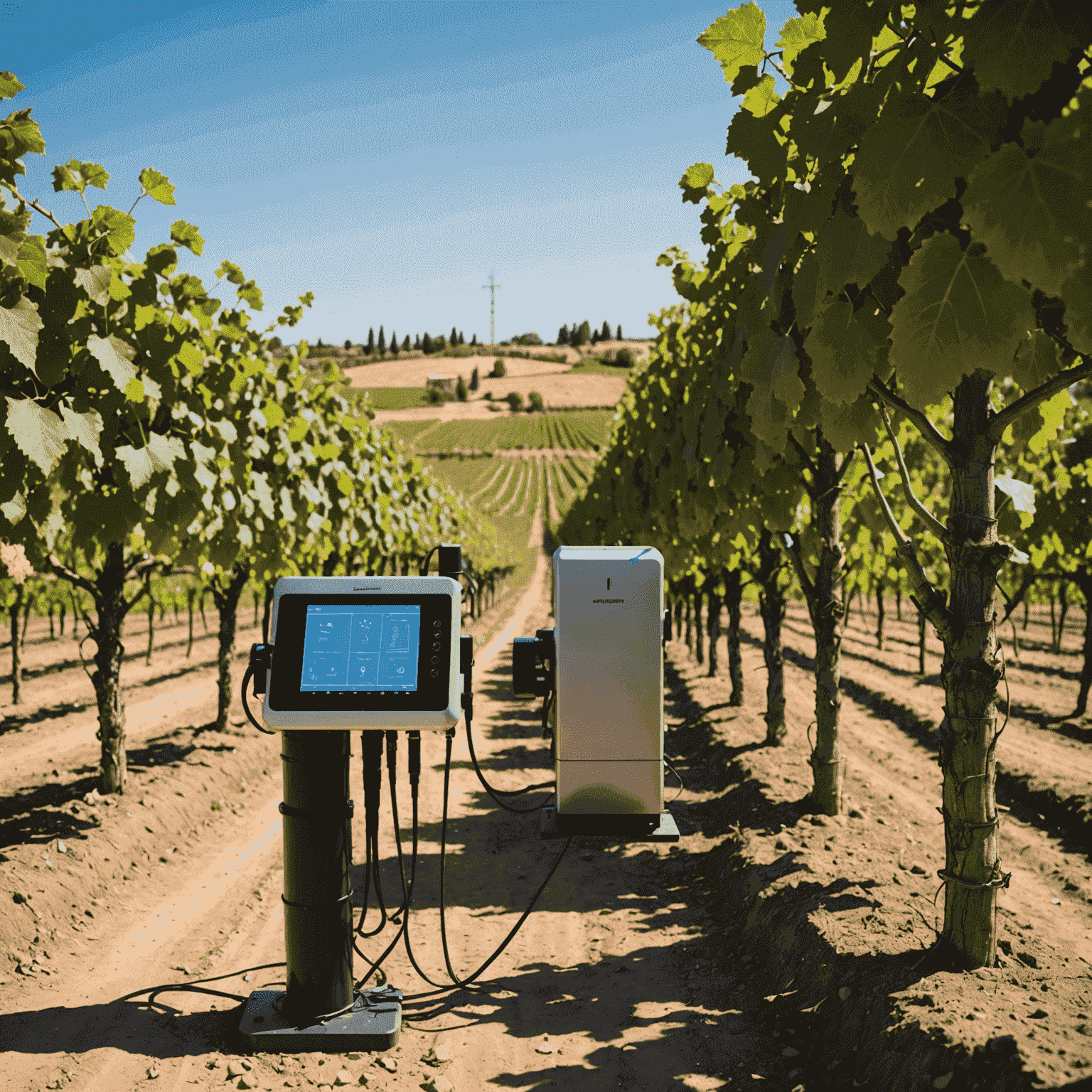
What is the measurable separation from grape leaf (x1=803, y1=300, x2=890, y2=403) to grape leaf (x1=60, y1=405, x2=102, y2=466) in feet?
11.9

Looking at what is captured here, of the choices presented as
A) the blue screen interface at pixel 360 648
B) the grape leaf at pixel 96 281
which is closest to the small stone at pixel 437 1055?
the blue screen interface at pixel 360 648

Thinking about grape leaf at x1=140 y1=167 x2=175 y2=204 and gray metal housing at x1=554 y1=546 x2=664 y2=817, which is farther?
grape leaf at x1=140 y1=167 x2=175 y2=204

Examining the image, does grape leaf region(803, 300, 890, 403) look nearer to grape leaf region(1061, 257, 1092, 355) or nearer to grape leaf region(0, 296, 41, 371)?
grape leaf region(1061, 257, 1092, 355)

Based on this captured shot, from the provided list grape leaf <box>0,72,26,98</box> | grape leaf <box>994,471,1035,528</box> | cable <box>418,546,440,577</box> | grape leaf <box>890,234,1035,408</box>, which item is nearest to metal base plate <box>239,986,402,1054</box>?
cable <box>418,546,440,577</box>

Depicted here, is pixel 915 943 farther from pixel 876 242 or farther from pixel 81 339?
pixel 81 339

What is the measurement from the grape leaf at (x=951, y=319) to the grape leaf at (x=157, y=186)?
15.2 ft

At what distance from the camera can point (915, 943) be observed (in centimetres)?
406

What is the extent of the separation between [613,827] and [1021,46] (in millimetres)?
2723

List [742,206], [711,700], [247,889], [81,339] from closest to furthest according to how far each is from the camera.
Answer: [742,206] → [81,339] → [247,889] → [711,700]

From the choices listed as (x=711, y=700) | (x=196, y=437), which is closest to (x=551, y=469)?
(x=711, y=700)

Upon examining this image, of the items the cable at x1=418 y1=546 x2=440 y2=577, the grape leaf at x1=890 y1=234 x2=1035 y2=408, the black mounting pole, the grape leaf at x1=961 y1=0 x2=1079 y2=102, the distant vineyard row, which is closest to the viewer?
the grape leaf at x1=961 y1=0 x2=1079 y2=102

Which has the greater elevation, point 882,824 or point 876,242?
point 876,242

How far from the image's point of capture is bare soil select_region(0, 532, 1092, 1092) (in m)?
3.47

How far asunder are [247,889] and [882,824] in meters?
5.16
